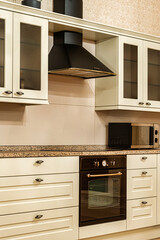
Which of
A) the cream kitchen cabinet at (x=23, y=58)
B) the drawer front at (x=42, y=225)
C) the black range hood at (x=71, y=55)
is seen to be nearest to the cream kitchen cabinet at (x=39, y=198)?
the drawer front at (x=42, y=225)

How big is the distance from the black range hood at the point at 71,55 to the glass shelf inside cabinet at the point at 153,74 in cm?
61

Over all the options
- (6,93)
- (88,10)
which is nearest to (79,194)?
(6,93)

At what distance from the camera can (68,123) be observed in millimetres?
3947

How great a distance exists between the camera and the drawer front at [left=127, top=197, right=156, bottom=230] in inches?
143

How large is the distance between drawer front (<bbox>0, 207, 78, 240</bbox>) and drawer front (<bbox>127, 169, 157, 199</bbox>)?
2.19 feet

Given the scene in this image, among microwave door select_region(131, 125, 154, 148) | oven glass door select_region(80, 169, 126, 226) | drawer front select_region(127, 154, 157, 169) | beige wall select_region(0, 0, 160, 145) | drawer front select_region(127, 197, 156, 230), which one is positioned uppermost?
beige wall select_region(0, 0, 160, 145)

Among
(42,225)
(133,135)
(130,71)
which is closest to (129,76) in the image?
(130,71)

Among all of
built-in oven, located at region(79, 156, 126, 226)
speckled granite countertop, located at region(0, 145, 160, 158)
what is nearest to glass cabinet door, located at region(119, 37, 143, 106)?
speckled granite countertop, located at region(0, 145, 160, 158)

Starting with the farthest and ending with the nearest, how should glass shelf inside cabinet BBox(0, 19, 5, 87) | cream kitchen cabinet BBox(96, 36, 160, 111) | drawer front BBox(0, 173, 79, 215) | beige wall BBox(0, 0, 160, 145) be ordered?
1. cream kitchen cabinet BBox(96, 36, 160, 111)
2. beige wall BBox(0, 0, 160, 145)
3. glass shelf inside cabinet BBox(0, 19, 5, 87)
4. drawer front BBox(0, 173, 79, 215)

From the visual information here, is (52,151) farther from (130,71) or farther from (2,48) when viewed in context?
(130,71)

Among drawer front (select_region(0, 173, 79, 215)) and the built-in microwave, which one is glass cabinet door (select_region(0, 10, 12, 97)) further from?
the built-in microwave

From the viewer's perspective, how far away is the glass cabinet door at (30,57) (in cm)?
319

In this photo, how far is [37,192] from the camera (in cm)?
302

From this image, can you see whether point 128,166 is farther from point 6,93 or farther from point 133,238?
point 6,93
